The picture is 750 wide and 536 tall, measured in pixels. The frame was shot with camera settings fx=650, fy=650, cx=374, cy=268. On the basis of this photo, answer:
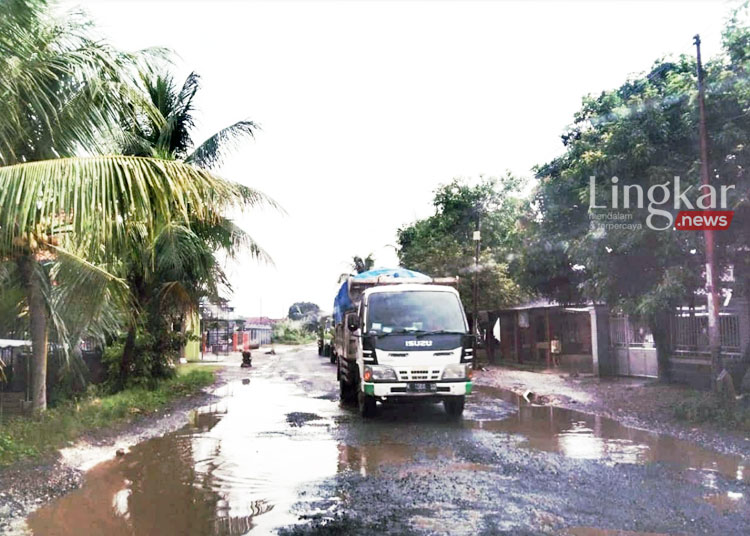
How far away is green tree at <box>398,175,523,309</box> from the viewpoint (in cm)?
2841

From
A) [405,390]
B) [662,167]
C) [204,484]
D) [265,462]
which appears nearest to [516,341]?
[662,167]

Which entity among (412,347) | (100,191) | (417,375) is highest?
(100,191)

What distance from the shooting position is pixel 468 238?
1342 inches

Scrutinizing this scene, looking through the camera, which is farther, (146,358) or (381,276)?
(146,358)

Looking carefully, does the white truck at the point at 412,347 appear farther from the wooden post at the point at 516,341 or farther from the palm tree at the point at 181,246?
the wooden post at the point at 516,341

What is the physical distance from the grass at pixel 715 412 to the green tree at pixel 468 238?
51.1 feet

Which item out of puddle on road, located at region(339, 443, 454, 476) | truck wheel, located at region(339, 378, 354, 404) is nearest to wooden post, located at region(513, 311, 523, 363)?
truck wheel, located at region(339, 378, 354, 404)

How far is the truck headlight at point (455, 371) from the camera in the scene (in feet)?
36.5

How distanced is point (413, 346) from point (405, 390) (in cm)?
75

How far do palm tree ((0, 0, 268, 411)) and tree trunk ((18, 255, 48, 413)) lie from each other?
0.05 feet

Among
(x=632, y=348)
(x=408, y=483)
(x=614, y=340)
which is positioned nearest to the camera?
(x=408, y=483)

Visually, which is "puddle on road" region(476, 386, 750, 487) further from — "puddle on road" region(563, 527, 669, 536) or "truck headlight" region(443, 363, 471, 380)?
"puddle on road" region(563, 527, 669, 536)

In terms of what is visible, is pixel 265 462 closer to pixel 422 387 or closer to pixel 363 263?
pixel 422 387

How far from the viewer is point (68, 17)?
8625 mm
